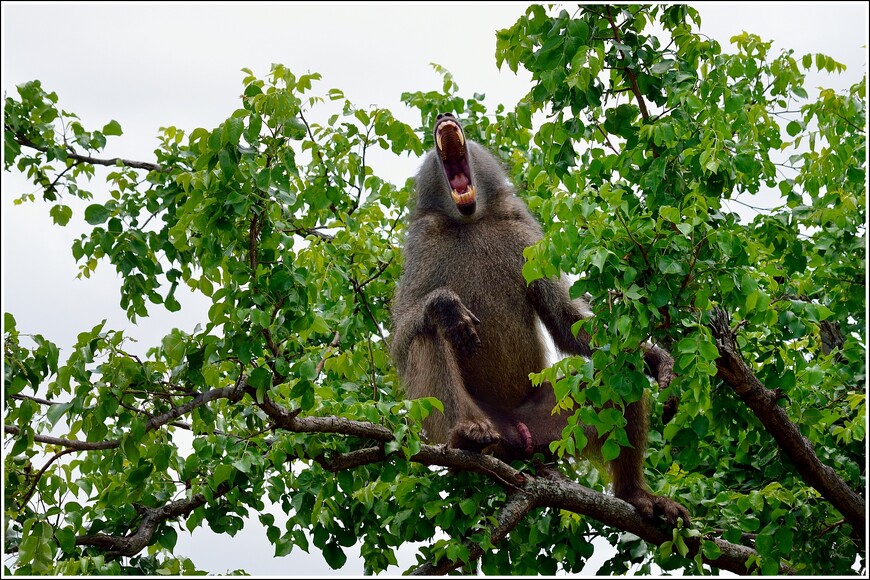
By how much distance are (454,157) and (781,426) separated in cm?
330

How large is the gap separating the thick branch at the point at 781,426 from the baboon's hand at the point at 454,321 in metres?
1.57

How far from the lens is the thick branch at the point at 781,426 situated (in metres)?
4.83

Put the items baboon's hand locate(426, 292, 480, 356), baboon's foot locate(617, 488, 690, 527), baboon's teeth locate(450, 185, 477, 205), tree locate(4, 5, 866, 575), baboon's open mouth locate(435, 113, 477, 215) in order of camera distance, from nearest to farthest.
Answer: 1. tree locate(4, 5, 866, 575)
2. baboon's foot locate(617, 488, 690, 527)
3. baboon's hand locate(426, 292, 480, 356)
4. baboon's teeth locate(450, 185, 477, 205)
5. baboon's open mouth locate(435, 113, 477, 215)

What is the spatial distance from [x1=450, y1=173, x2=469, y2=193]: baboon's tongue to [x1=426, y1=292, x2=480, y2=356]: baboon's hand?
137 cm

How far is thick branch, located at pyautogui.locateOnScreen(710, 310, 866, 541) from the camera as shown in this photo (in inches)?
190

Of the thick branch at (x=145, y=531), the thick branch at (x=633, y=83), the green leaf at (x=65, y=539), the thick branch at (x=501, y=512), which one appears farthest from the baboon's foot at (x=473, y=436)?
the green leaf at (x=65, y=539)

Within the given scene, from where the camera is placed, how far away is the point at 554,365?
4.37 metres

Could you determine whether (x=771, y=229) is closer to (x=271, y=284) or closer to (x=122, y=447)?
(x=271, y=284)

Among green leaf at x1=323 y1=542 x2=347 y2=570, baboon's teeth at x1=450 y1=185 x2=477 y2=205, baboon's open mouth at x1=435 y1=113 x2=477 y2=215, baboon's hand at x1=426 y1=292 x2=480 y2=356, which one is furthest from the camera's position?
baboon's open mouth at x1=435 y1=113 x2=477 y2=215

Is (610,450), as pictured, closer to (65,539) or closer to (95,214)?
(65,539)

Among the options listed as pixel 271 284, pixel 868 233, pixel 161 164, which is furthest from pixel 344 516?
pixel 868 233

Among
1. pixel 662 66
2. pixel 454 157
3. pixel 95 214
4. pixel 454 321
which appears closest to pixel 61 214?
pixel 95 214

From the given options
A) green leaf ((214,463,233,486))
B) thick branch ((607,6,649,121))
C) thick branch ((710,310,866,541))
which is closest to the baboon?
thick branch ((710,310,866,541))

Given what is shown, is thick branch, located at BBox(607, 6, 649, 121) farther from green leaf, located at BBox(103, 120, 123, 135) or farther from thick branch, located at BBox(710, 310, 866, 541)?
green leaf, located at BBox(103, 120, 123, 135)
